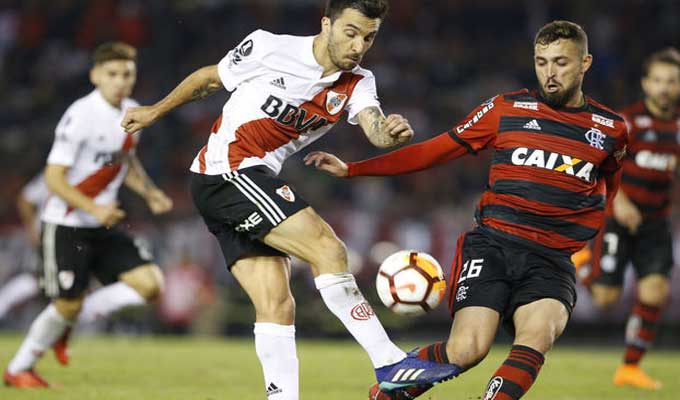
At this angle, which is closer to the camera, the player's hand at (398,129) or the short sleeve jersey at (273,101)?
the player's hand at (398,129)

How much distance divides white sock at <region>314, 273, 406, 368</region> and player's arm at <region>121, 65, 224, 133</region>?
1.27 metres

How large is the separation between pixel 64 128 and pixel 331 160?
3.12 meters

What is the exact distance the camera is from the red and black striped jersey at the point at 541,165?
5.72 metres

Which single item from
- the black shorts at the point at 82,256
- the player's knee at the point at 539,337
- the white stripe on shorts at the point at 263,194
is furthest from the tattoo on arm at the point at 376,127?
the black shorts at the point at 82,256

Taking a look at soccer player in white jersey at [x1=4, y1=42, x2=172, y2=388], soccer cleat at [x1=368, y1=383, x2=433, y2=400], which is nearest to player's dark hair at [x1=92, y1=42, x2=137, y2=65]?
soccer player in white jersey at [x1=4, y1=42, x2=172, y2=388]

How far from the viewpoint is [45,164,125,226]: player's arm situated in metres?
7.41

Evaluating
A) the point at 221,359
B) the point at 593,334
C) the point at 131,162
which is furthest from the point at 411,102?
the point at 131,162

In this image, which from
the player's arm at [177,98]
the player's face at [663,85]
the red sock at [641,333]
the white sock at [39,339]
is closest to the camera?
the player's arm at [177,98]

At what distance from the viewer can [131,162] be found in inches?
341

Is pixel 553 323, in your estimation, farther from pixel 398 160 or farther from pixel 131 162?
pixel 131 162

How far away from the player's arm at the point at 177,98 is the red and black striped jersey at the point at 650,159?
451 centimetres

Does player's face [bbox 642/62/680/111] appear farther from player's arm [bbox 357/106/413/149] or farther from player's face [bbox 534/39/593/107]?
player's arm [bbox 357/106/413/149]

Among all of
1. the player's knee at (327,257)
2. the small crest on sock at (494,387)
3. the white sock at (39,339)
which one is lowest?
the white sock at (39,339)

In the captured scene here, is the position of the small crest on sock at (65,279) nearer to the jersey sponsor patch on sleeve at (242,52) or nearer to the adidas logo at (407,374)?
the jersey sponsor patch on sleeve at (242,52)
